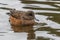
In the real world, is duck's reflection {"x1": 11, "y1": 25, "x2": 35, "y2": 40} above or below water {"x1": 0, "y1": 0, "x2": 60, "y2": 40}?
below

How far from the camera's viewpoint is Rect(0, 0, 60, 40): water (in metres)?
12.3

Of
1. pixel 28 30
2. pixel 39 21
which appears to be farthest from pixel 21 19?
pixel 28 30

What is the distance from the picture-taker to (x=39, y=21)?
582 inches

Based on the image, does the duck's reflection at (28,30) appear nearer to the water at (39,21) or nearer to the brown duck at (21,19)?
the water at (39,21)

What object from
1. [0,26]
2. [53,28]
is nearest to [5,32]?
[0,26]

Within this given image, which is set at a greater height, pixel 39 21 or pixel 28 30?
pixel 39 21

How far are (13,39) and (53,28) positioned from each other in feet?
7.49

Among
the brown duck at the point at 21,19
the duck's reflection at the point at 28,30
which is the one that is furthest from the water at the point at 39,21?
the brown duck at the point at 21,19

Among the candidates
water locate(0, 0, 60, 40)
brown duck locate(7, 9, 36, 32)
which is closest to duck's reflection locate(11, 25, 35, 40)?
water locate(0, 0, 60, 40)

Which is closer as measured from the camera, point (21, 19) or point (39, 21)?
point (39, 21)

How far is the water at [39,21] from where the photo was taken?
1234 cm

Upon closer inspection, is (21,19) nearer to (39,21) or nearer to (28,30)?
(39,21)

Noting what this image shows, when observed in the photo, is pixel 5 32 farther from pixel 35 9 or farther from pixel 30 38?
pixel 35 9

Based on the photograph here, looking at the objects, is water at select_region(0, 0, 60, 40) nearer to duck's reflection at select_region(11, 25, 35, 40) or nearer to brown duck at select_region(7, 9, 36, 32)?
duck's reflection at select_region(11, 25, 35, 40)
